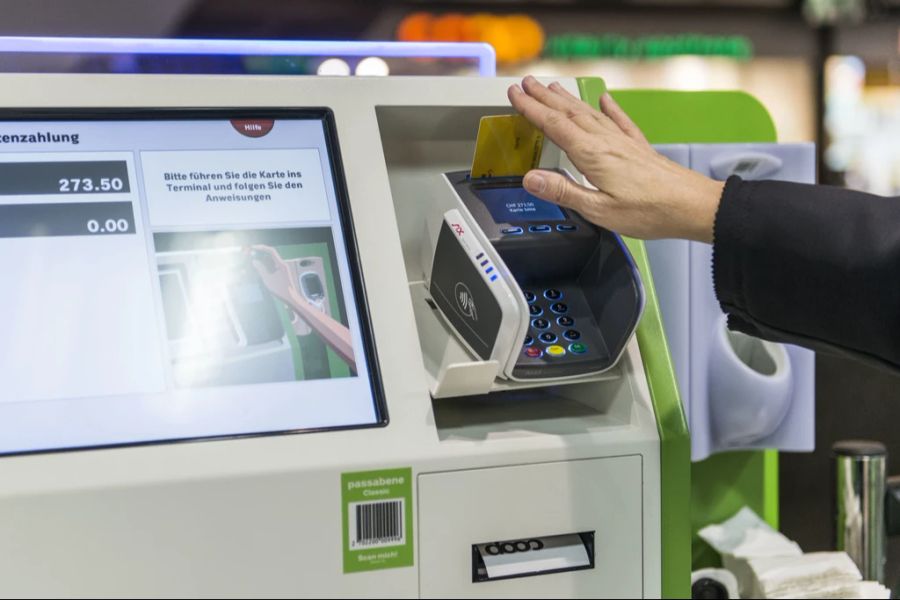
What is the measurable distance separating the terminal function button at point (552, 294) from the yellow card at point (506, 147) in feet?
0.57

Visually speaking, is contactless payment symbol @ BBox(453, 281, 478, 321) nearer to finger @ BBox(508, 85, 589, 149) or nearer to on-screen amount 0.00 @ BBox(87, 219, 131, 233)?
finger @ BBox(508, 85, 589, 149)

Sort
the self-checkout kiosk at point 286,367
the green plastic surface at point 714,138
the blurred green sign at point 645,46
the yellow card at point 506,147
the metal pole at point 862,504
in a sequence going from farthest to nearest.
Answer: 1. the blurred green sign at point 645,46
2. the green plastic surface at point 714,138
3. the metal pole at point 862,504
4. the yellow card at point 506,147
5. the self-checkout kiosk at point 286,367

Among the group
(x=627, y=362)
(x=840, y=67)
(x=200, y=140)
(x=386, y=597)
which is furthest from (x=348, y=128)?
(x=840, y=67)

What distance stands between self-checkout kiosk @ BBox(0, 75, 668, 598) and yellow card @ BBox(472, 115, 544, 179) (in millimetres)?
28

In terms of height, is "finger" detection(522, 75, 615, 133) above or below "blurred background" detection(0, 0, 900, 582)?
below

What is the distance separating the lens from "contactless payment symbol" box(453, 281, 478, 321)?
1.18 metres

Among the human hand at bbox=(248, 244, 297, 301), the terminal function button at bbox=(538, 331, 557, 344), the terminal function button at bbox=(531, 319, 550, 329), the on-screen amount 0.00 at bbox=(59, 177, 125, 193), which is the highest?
the on-screen amount 0.00 at bbox=(59, 177, 125, 193)

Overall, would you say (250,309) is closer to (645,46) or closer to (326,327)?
(326,327)

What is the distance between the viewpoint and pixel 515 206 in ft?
4.12

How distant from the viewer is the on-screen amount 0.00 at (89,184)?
1.13 metres

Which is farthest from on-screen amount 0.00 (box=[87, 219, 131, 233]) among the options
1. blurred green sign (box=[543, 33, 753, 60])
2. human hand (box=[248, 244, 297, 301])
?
blurred green sign (box=[543, 33, 753, 60])

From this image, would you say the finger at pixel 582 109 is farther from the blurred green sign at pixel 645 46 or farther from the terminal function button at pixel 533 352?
the blurred green sign at pixel 645 46

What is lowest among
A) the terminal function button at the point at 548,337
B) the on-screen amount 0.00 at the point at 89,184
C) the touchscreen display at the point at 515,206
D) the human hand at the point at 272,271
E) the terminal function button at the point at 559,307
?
the terminal function button at the point at 548,337

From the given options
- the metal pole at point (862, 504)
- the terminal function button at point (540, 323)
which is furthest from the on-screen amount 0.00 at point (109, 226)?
the metal pole at point (862, 504)
